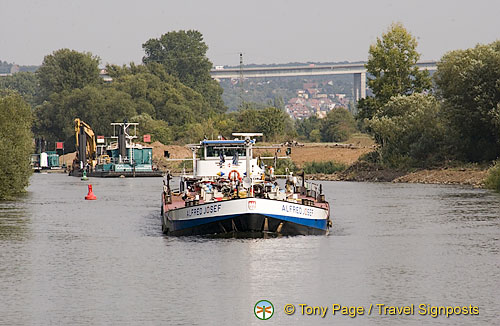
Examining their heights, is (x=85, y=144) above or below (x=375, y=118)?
below

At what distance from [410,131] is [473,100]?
52.3 ft

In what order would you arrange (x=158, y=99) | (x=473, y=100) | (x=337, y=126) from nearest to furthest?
(x=473, y=100) → (x=337, y=126) → (x=158, y=99)

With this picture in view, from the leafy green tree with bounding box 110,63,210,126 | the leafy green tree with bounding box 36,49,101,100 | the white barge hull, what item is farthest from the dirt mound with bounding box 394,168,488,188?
the leafy green tree with bounding box 36,49,101,100

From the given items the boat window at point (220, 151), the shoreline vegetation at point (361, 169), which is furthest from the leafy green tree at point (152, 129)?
the boat window at point (220, 151)

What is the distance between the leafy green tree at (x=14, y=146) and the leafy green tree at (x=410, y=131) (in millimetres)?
37415

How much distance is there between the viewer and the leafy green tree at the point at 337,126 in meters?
158

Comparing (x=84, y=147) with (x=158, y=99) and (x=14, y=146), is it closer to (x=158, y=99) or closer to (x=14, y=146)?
(x=158, y=99)

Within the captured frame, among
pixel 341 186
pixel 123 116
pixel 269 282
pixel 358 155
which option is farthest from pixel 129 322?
pixel 123 116

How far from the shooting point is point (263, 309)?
88.4 ft

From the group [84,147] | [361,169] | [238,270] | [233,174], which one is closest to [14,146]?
[233,174]

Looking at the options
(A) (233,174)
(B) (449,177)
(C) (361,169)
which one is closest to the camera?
(A) (233,174)

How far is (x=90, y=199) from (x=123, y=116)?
95070mm

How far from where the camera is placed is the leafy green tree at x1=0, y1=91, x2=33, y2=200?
67.8 metres

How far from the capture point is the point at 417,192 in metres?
75.6
